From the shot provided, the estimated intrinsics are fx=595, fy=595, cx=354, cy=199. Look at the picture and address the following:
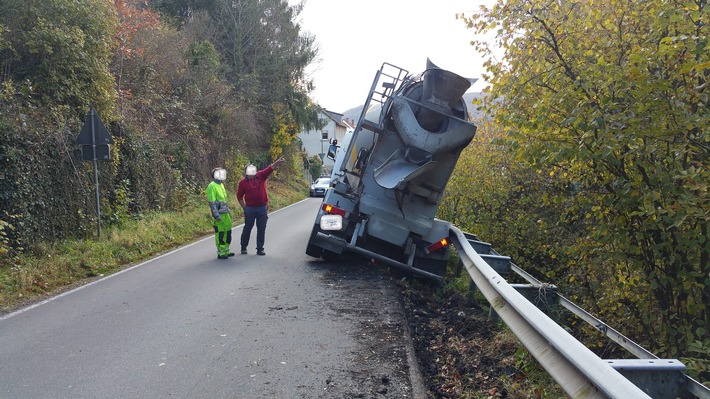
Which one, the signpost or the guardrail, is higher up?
the guardrail

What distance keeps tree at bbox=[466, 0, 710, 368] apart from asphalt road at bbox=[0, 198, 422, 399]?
2.05 meters

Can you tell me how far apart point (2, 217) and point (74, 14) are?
5.34m

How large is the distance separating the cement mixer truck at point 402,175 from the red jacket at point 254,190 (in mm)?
2135

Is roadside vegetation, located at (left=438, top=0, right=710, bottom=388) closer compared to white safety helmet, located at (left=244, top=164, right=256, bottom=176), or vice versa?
roadside vegetation, located at (left=438, top=0, right=710, bottom=388)

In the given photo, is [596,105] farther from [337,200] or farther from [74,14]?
[74,14]

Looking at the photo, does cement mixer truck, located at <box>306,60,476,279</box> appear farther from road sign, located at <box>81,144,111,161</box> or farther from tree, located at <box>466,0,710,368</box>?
road sign, located at <box>81,144,111,161</box>

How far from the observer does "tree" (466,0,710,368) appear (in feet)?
13.4

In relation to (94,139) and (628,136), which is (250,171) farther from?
(628,136)

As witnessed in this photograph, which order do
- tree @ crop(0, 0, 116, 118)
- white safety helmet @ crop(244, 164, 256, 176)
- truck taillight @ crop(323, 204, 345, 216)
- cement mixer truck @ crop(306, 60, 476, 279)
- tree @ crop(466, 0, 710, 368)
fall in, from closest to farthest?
tree @ crop(466, 0, 710, 368)
cement mixer truck @ crop(306, 60, 476, 279)
truck taillight @ crop(323, 204, 345, 216)
white safety helmet @ crop(244, 164, 256, 176)
tree @ crop(0, 0, 116, 118)

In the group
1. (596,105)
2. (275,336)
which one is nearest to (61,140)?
(275,336)

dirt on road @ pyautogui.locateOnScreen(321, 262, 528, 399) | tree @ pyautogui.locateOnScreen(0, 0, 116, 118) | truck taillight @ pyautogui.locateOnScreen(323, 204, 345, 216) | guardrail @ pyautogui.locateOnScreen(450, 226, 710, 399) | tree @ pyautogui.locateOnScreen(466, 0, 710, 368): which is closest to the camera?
guardrail @ pyautogui.locateOnScreen(450, 226, 710, 399)

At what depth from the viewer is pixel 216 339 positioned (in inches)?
233

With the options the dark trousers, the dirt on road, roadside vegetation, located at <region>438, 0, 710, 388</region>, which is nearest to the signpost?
the dark trousers

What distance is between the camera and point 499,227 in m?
10.2
